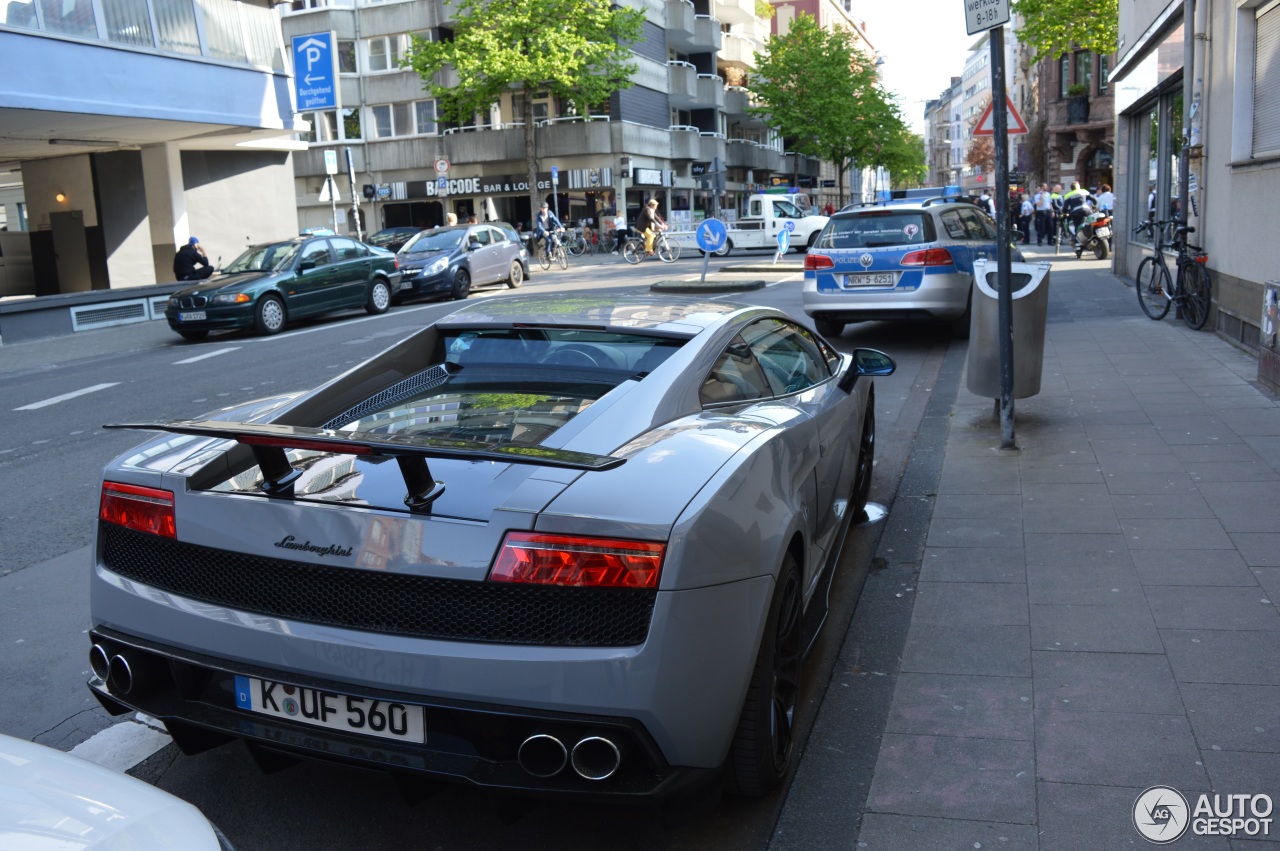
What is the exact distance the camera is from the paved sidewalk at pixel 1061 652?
128 inches

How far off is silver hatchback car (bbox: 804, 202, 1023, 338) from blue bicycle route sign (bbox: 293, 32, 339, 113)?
16.9 metres

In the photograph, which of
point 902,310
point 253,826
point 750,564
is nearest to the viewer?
point 750,564

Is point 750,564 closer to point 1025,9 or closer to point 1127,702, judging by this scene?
point 1127,702

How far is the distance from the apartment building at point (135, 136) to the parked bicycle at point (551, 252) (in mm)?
6867

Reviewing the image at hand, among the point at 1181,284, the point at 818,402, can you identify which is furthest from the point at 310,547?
the point at 1181,284

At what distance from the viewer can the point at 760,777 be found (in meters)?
3.13

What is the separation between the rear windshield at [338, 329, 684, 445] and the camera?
361 cm

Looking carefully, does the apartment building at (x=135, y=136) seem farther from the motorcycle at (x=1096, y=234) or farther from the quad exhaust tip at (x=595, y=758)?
the quad exhaust tip at (x=595, y=758)

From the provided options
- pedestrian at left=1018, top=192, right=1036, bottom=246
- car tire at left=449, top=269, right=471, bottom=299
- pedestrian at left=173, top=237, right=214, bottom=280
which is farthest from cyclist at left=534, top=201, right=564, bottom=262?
pedestrian at left=1018, top=192, right=1036, bottom=246

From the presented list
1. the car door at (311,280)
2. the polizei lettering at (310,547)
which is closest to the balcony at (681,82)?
the car door at (311,280)

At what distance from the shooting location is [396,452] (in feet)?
8.82

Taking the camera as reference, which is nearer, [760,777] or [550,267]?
[760,777]

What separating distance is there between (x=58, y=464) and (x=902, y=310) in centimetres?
837

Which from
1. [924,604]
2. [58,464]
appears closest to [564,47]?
[58,464]
